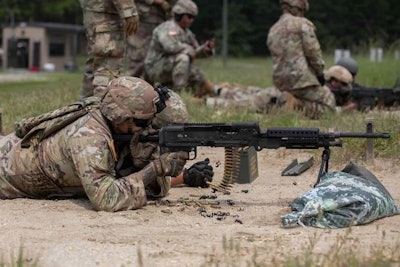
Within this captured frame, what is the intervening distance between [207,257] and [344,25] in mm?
30898

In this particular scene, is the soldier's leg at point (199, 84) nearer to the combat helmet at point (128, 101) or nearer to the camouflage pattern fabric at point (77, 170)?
the camouflage pattern fabric at point (77, 170)

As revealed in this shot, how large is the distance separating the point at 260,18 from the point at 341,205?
105 ft

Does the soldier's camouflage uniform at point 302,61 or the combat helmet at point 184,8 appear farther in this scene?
the combat helmet at point 184,8

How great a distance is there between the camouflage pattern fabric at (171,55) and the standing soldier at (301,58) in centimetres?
140

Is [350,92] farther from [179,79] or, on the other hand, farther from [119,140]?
[119,140]

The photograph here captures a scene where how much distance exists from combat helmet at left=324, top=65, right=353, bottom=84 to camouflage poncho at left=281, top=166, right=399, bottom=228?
19.0 ft

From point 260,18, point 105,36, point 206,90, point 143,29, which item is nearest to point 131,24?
point 105,36

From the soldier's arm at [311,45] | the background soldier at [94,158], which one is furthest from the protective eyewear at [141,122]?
the soldier's arm at [311,45]

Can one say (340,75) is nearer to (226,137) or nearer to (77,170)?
(226,137)

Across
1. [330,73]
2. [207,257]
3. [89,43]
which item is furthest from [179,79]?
[207,257]

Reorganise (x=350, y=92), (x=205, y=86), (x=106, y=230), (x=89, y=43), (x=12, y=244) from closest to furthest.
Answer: (x=12, y=244) → (x=106, y=230) → (x=89, y=43) → (x=350, y=92) → (x=205, y=86)

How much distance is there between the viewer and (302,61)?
10.3 meters

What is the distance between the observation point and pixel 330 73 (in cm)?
1110

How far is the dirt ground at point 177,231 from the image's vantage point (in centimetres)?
425
